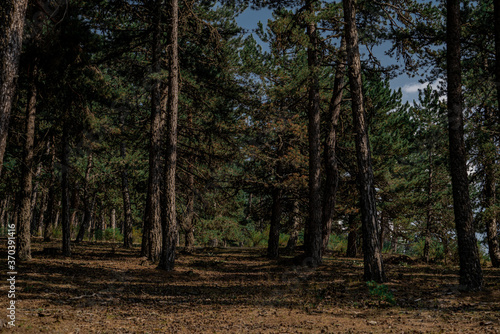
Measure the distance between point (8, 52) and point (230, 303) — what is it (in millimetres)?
6469

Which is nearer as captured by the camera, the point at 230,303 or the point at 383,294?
the point at 383,294

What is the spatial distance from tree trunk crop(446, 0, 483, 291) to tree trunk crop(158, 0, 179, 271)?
27.3 feet

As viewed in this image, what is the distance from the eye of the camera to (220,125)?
15.2 metres

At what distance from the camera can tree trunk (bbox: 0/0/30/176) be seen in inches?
226

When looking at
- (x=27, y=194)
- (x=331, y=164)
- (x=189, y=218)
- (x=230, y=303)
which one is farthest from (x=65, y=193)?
(x=331, y=164)

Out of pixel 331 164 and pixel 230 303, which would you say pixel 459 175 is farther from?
pixel 230 303

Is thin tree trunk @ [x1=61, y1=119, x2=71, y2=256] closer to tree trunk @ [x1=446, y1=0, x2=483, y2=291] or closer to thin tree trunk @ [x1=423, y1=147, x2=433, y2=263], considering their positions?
tree trunk @ [x1=446, y1=0, x2=483, y2=291]

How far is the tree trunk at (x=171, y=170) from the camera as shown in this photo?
11758mm

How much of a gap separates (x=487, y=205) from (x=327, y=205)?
7270mm

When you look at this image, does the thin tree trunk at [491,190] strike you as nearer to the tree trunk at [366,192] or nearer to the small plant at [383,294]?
the tree trunk at [366,192]

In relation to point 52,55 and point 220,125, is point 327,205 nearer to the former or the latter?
point 220,125

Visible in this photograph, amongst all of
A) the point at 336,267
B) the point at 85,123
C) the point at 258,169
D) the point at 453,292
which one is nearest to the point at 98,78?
the point at 85,123

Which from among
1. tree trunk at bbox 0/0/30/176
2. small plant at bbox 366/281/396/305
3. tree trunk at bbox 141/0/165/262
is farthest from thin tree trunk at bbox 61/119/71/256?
small plant at bbox 366/281/396/305

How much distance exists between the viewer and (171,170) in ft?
39.4
